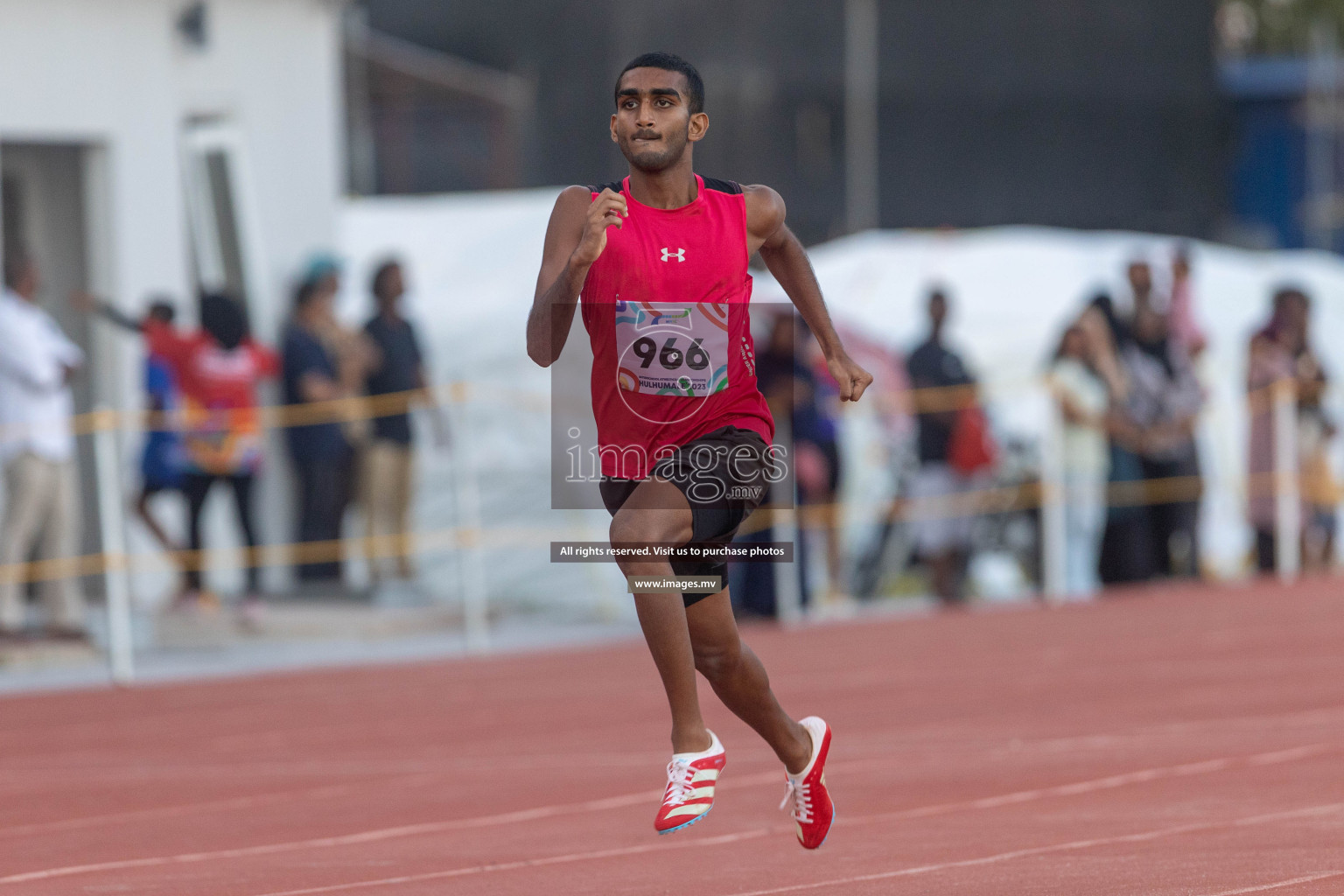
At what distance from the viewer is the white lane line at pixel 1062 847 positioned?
5484mm

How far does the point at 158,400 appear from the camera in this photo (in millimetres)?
11859

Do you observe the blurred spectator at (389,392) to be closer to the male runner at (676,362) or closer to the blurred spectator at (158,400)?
the blurred spectator at (158,400)

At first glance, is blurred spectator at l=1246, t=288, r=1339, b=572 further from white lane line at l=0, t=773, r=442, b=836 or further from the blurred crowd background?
white lane line at l=0, t=773, r=442, b=836

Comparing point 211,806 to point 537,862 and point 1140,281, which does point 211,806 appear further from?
point 1140,281

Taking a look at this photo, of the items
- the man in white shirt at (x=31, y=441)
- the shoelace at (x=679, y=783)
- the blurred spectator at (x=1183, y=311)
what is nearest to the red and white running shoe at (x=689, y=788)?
the shoelace at (x=679, y=783)

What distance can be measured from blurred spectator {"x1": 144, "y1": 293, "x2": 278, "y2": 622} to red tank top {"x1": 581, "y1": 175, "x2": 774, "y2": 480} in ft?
22.7

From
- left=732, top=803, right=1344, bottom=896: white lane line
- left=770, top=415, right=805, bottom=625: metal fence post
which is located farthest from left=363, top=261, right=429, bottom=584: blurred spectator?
left=732, top=803, right=1344, bottom=896: white lane line

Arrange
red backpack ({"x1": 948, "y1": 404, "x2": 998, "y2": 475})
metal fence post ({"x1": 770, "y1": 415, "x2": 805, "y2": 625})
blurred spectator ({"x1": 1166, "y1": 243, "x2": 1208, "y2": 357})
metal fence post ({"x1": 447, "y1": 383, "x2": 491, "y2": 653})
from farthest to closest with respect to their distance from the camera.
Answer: blurred spectator ({"x1": 1166, "y1": 243, "x2": 1208, "y2": 357}) < red backpack ({"x1": 948, "y1": 404, "x2": 998, "y2": 475}) < metal fence post ({"x1": 770, "y1": 415, "x2": 805, "y2": 625}) < metal fence post ({"x1": 447, "y1": 383, "x2": 491, "y2": 653})

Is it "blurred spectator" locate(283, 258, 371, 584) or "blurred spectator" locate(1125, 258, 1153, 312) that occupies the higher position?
"blurred spectator" locate(1125, 258, 1153, 312)

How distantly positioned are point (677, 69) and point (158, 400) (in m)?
7.40

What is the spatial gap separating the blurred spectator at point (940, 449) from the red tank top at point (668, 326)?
8162mm

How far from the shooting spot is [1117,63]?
34.3 meters

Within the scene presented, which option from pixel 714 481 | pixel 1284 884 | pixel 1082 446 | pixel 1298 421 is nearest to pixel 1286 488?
pixel 1298 421

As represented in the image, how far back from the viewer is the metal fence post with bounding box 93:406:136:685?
10281 millimetres
